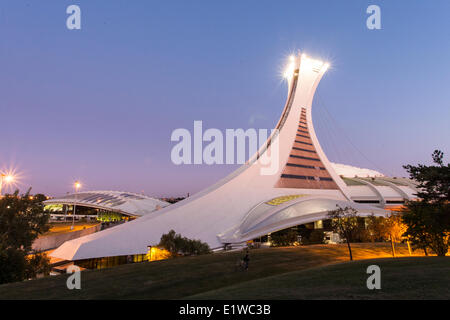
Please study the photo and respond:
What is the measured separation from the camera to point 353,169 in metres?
81.3

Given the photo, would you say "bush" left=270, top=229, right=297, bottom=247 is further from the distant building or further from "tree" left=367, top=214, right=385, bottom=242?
the distant building

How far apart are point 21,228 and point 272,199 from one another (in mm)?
29444

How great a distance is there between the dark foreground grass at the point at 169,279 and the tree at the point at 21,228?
8.01ft

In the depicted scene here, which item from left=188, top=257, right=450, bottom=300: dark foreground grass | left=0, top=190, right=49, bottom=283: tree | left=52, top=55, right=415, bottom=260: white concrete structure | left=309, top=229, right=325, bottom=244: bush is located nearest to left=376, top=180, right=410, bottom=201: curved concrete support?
left=52, top=55, right=415, bottom=260: white concrete structure

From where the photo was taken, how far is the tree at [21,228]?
49.9 feet

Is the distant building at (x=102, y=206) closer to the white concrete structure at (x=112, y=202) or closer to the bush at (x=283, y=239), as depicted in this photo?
the white concrete structure at (x=112, y=202)

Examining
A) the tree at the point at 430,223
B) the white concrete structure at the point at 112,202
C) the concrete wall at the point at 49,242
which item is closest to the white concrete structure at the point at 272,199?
the concrete wall at the point at 49,242

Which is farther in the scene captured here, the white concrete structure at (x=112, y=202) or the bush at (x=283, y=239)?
the white concrete structure at (x=112, y=202)

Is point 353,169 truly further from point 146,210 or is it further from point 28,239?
point 28,239

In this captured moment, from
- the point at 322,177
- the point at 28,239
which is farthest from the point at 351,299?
the point at 322,177

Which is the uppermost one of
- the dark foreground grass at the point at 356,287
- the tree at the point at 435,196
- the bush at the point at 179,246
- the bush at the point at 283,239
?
the tree at the point at 435,196

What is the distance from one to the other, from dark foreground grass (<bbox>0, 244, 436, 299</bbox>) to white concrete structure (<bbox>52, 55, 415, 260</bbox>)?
30.2ft

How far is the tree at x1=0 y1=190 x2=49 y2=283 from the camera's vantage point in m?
15.2

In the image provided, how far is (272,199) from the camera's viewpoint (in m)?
37.3
